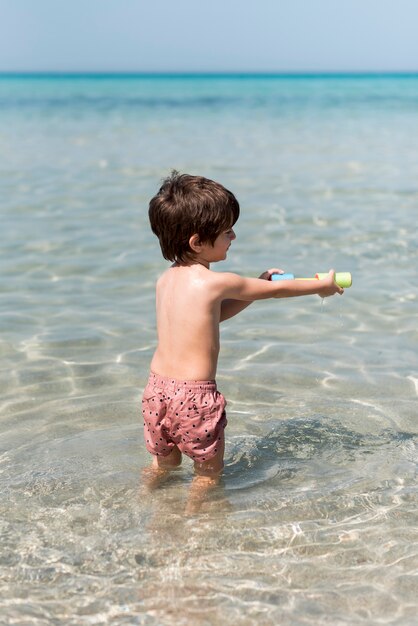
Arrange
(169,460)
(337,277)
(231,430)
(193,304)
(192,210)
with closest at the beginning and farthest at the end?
(192,210)
(193,304)
(337,277)
(169,460)
(231,430)

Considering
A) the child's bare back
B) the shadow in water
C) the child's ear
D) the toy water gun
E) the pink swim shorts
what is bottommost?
the shadow in water

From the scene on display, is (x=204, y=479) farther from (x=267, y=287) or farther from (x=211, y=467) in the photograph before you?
(x=267, y=287)

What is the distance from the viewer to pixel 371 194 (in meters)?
9.55

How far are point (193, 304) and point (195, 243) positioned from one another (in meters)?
0.22

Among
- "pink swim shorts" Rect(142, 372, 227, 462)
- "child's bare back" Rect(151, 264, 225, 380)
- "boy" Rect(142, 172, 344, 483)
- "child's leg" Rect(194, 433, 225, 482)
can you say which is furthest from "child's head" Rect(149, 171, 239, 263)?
"child's leg" Rect(194, 433, 225, 482)

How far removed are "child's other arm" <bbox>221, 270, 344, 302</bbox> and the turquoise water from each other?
0.78 meters

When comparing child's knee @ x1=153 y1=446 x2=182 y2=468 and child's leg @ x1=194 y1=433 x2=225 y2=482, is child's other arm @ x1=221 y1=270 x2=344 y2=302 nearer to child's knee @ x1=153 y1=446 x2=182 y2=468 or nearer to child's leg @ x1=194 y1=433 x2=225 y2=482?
child's leg @ x1=194 y1=433 x2=225 y2=482

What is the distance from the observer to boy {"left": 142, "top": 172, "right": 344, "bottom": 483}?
3.11 m

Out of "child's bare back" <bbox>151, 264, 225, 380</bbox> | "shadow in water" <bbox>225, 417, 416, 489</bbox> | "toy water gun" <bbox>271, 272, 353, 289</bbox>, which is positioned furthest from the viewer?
"shadow in water" <bbox>225, 417, 416, 489</bbox>

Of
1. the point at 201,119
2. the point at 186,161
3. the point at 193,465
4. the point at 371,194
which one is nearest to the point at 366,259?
the point at 371,194

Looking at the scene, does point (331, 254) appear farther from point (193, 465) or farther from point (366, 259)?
point (193, 465)

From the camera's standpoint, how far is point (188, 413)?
321cm

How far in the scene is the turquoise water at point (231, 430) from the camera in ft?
8.98

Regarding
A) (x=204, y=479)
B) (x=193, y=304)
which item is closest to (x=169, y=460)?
(x=204, y=479)
